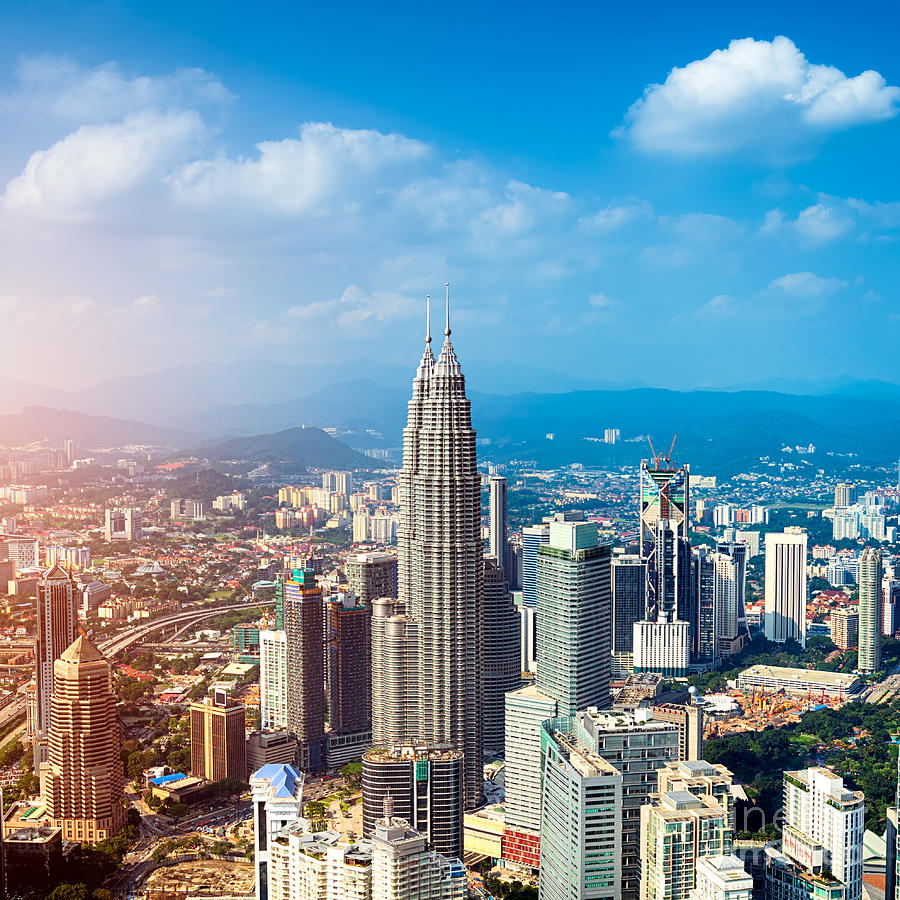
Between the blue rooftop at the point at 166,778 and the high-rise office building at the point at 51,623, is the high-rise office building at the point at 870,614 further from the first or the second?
the high-rise office building at the point at 51,623

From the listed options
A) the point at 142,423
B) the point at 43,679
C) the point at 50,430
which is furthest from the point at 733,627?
the point at 142,423

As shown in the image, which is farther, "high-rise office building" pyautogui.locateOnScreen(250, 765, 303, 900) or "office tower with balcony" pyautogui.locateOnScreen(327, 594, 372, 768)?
"office tower with balcony" pyautogui.locateOnScreen(327, 594, 372, 768)

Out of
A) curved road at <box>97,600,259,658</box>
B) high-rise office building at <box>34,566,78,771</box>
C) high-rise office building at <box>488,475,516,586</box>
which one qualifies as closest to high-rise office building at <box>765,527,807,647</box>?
high-rise office building at <box>488,475,516,586</box>

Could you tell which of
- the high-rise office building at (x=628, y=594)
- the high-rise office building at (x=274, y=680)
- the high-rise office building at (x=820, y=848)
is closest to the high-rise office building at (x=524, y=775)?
the high-rise office building at (x=820, y=848)

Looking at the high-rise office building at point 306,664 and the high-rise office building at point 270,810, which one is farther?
the high-rise office building at point 306,664

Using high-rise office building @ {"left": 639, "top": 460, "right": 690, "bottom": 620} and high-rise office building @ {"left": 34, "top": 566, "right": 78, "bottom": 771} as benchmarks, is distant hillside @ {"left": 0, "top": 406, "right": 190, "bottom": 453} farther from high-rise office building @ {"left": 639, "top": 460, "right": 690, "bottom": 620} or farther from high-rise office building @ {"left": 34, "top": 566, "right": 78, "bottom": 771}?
high-rise office building @ {"left": 639, "top": 460, "right": 690, "bottom": 620}

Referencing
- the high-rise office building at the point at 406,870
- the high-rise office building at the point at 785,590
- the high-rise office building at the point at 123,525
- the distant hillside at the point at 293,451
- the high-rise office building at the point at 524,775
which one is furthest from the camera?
the distant hillside at the point at 293,451
